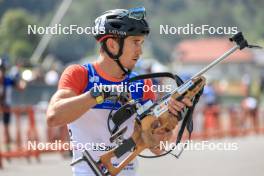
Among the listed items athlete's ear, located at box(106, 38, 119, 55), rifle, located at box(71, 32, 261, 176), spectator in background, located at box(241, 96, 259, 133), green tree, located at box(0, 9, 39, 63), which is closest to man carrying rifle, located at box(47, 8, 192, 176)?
athlete's ear, located at box(106, 38, 119, 55)

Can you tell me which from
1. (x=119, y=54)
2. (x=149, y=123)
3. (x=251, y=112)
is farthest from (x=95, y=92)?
(x=251, y=112)

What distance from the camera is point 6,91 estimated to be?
51.0 feet

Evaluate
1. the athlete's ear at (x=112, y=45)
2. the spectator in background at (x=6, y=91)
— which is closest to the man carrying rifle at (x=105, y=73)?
the athlete's ear at (x=112, y=45)

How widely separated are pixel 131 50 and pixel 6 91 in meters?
10.8

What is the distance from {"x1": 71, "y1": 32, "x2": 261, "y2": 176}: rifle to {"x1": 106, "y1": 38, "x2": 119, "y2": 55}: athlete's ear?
1.29 ft

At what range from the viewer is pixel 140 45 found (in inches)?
196

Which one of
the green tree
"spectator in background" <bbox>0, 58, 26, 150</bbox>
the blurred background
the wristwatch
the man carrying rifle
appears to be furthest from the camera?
"spectator in background" <bbox>0, 58, 26, 150</bbox>

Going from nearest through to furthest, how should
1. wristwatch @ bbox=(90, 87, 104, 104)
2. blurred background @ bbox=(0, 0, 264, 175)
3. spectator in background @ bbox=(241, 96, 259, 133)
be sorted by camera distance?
wristwatch @ bbox=(90, 87, 104, 104) < blurred background @ bbox=(0, 0, 264, 175) < spectator in background @ bbox=(241, 96, 259, 133)

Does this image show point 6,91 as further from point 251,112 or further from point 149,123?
point 149,123

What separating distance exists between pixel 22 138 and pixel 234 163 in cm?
401

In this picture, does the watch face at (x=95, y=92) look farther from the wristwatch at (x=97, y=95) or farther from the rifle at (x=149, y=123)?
the rifle at (x=149, y=123)

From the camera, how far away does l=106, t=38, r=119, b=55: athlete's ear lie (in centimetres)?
500

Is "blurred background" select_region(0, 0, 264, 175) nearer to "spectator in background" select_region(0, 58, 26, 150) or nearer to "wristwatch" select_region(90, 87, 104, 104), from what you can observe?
"spectator in background" select_region(0, 58, 26, 150)

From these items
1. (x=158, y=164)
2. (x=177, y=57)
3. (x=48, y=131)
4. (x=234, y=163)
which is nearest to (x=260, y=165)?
(x=234, y=163)
